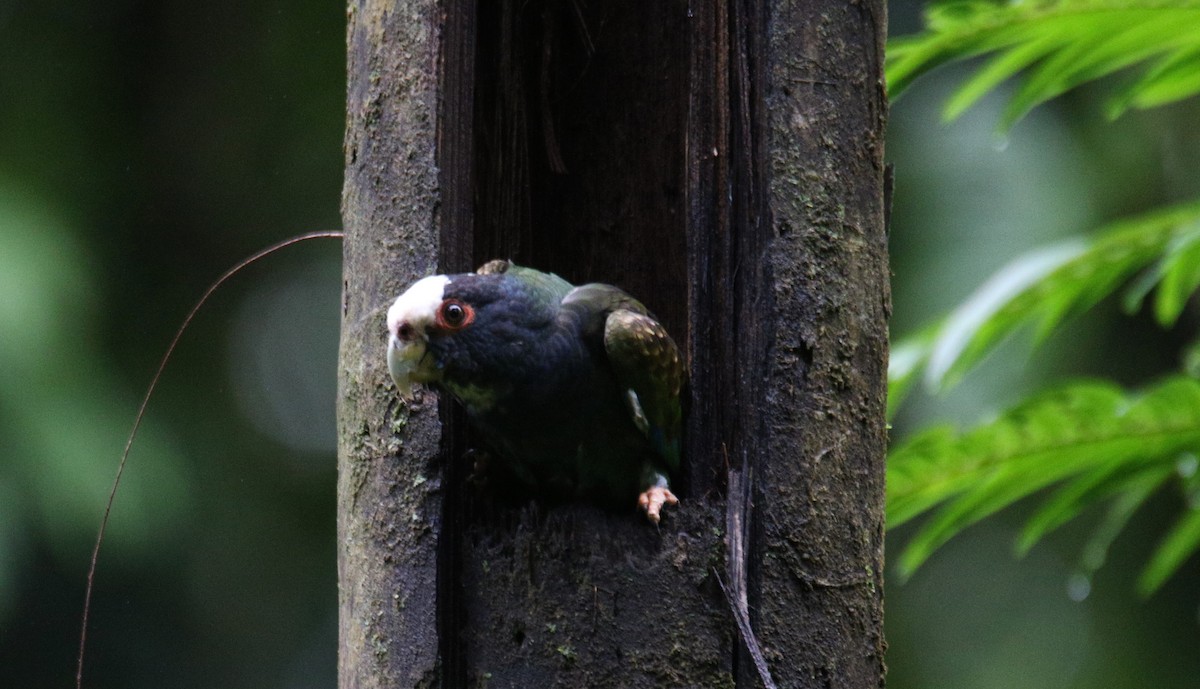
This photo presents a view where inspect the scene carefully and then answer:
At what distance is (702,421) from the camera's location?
92.0 inches

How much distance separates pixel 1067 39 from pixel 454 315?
6.36ft

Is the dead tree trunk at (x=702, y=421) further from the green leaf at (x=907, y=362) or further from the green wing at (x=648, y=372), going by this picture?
the green leaf at (x=907, y=362)

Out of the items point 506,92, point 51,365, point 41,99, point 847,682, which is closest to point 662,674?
point 847,682

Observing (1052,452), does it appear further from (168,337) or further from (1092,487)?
(168,337)

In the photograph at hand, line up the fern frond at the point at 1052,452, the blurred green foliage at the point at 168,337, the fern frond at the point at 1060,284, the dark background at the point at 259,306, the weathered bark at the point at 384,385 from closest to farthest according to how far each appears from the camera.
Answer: the weathered bark at the point at 384,385 < the fern frond at the point at 1052,452 < the fern frond at the point at 1060,284 < the blurred green foliage at the point at 168,337 < the dark background at the point at 259,306

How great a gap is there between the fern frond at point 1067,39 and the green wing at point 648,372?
44.5 inches

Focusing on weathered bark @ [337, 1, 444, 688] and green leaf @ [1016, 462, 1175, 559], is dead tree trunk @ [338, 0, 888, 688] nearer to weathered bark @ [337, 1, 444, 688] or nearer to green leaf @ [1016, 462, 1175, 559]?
weathered bark @ [337, 1, 444, 688]

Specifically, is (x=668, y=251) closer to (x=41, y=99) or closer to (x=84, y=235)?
(x=84, y=235)

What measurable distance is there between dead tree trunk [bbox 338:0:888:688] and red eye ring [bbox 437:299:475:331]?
9 cm

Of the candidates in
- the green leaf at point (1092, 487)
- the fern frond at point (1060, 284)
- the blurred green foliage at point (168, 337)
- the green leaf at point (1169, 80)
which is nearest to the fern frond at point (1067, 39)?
the green leaf at point (1169, 80)

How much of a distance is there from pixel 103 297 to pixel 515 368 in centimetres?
438


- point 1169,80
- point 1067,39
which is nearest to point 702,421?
point 1067,39

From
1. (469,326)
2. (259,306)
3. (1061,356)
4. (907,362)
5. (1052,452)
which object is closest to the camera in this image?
(469,326)

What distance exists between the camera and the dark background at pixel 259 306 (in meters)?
5.95
